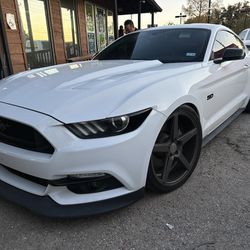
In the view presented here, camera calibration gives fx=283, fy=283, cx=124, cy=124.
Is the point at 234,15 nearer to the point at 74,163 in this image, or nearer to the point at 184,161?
the point at 184,161

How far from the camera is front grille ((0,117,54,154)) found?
190cm

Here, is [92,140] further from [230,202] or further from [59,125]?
[230,202]

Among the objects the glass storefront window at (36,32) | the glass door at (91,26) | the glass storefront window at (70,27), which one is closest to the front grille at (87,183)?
the glass storefront window at (36,32)

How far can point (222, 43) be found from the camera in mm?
3539

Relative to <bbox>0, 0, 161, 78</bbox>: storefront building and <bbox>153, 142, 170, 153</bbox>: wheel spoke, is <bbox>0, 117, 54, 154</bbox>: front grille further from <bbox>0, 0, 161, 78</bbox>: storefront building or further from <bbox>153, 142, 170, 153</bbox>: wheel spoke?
<bbox>0, 0, 161, 78</bbox>: storefront building

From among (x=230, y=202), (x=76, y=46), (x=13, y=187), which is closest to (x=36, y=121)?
(x=13, y=187)

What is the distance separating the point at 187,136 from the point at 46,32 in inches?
236

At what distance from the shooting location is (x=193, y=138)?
264 centimetres

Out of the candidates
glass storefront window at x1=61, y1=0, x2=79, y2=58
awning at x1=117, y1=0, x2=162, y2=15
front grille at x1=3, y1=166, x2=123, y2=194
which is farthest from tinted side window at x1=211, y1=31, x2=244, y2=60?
awning at x1=117, y1=0, x2=162, y2=15

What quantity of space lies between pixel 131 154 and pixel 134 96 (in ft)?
1.33

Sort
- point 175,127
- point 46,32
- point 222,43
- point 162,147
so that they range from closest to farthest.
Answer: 1. point 162,147
2. point 175,127
3. point 222,43
4. point 46,32

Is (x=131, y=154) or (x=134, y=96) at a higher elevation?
(x=134, y=96)

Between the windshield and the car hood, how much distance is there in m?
0.34

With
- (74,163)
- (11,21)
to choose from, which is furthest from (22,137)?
(11,21)
